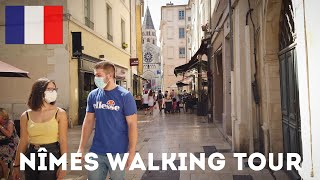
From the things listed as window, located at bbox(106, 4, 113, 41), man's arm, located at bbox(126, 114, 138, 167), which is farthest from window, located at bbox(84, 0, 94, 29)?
man's arm, located at bbox(126, 114, 138, 167)

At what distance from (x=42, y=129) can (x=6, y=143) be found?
2.12m

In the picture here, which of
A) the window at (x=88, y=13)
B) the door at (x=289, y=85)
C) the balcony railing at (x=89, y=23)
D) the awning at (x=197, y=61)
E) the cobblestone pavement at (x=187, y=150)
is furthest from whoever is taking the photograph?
the window at (x=88, y=13)

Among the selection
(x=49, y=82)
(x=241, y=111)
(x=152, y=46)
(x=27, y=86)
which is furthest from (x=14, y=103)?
(x=152, y=46)

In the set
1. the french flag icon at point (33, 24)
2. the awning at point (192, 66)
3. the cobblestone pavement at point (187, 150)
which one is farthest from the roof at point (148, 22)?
the cobblestone pavement at point (187, 150)

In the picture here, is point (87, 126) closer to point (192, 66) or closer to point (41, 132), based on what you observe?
point (41, 132)

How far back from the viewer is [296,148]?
17.6ft

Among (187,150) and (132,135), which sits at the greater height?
(132,135)

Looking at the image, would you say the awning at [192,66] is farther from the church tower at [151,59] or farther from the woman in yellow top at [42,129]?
the church tower at [151,59]

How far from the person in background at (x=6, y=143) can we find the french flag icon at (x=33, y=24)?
8.80m

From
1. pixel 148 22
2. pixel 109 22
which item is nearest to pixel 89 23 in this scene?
pixel 109 22

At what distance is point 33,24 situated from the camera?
13.3 metres

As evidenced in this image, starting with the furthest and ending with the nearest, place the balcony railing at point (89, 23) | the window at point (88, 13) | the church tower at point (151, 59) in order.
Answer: the church tower at point (151, 59), the window at point (88, 13), the balcony railing at point (89, 23)

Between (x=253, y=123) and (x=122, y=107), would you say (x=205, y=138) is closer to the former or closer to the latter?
(x=253, y=123)

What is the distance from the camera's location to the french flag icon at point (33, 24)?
1324cm
